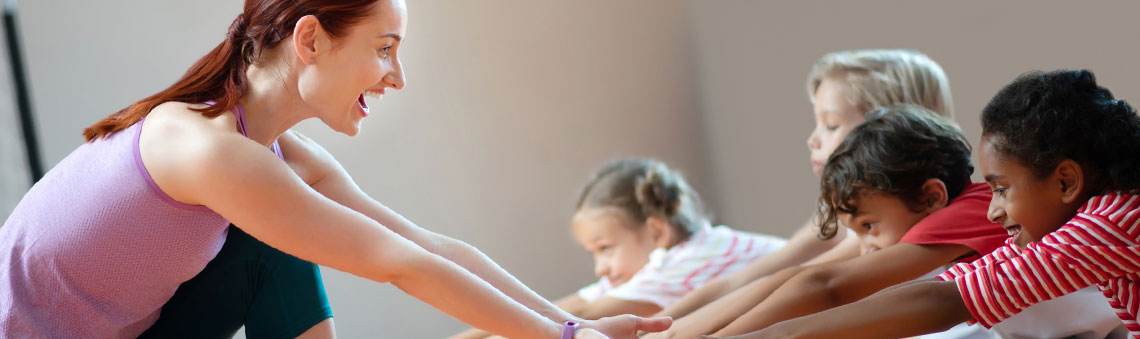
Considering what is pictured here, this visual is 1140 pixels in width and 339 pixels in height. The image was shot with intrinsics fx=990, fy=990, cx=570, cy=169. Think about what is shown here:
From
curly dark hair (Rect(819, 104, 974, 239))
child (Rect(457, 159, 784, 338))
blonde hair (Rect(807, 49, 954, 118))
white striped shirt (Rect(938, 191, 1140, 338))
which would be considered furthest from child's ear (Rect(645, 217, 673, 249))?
white striped shirt (Rect(938, 191, 1140, 338))

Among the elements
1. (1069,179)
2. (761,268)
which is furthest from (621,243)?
(1069,179)

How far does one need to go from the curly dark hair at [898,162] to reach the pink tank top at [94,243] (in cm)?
83

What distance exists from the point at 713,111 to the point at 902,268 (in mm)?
1688

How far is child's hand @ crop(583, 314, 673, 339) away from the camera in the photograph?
108 cm

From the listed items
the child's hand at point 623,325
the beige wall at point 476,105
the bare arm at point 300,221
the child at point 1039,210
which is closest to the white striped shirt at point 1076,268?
the child at point 1039,210

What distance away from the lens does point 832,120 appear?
1763 mm

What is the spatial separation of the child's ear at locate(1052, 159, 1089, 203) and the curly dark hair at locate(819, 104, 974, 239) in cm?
36

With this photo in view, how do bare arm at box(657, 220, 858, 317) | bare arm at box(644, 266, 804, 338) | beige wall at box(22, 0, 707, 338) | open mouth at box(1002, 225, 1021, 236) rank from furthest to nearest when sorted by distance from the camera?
1. beige wall at box(22, 0, 707, 338)
2. bare arm at box(657, 220, 858, 317)
3. bare arm at box(644, 266, 804, 338)
4. open mouth at box(1002, 225, 1021, 236)

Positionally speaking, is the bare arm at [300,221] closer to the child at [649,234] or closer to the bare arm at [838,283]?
the bare arm at [838,283]

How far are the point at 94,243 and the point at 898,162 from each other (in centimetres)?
104

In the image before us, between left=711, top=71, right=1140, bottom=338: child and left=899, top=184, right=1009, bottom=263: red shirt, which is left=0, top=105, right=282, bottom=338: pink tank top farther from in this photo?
left=899, top=184, right=1009, bottom=263: red shirt

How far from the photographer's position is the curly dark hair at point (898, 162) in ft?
4.58

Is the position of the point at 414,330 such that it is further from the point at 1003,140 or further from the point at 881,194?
the point at 1003,140

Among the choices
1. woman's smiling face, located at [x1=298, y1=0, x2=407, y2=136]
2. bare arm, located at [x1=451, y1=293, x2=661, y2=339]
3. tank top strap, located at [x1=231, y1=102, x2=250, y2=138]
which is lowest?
bare arm, located at [x1=451, y1=293, x2=661, y2=339]
